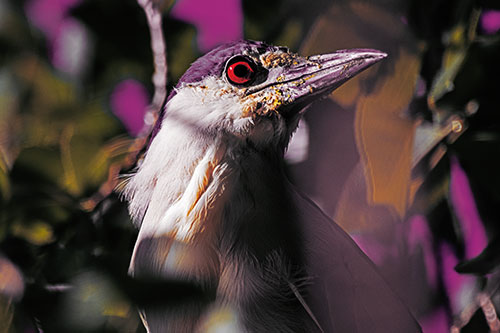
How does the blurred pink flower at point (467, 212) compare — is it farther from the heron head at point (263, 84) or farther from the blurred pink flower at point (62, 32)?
the blurred pink flower at point (62, 32)

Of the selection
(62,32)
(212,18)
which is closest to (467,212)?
(212,18)

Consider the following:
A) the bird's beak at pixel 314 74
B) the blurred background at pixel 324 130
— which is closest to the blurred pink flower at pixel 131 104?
the blurred background at pixel 324 130

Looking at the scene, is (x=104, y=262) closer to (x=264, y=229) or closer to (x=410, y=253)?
(x=264, y=229)

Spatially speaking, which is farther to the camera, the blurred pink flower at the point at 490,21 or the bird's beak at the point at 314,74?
the blurred pink flower at the point at 490,21

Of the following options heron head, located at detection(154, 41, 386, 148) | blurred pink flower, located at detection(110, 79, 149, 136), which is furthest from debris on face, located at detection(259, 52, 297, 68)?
blurred pink flower, located at detection(110, 79, 149, 136)

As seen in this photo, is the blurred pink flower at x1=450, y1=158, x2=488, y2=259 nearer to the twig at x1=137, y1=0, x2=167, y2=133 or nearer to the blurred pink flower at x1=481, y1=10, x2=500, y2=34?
the blurred pink flower at x1=481, y1=10, x2=500, y2=34

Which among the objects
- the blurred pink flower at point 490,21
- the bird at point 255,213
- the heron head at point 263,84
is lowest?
the bird at point 255,213
